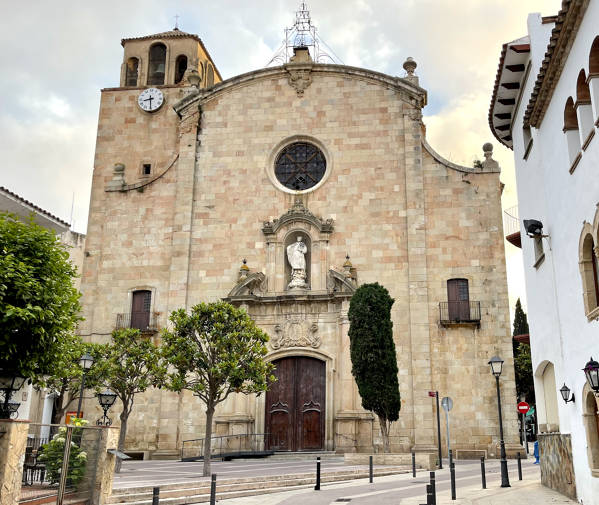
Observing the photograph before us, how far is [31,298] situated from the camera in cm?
1623

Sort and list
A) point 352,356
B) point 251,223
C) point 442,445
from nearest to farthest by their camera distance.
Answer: point 352,356 < point 442,445 < point 251,223

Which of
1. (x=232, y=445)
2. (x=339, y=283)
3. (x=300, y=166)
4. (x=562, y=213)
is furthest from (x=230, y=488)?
(x=300, y=166)

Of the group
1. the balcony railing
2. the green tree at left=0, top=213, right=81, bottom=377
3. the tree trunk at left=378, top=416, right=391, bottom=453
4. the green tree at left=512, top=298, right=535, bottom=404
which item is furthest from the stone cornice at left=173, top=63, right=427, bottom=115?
the green tree at left=512, top=298, right=535, bottom=404

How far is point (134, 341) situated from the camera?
24.4 m

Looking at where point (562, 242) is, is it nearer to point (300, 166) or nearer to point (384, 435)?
point (384, 435)

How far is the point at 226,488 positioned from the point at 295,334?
12.1m

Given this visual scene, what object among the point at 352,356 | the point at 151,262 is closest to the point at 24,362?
the point at 352,356

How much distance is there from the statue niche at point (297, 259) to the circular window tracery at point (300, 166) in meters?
2.35

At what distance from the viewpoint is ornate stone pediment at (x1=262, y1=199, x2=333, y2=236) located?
28422 mm

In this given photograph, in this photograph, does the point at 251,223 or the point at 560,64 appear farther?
the point at 251,223

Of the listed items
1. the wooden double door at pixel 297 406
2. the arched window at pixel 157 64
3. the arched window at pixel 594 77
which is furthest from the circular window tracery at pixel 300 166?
the arched window at pixel 594 77

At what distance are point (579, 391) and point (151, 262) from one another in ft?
Answer: 66.7

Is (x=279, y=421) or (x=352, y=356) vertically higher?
(x=352, y=356)

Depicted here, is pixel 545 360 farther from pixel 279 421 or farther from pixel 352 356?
pixel 279 421
